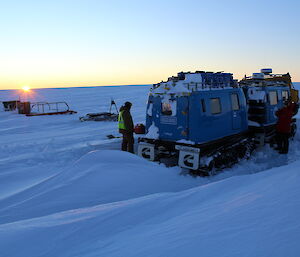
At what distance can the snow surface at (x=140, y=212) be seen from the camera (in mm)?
2574

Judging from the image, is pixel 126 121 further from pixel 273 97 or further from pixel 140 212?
pixel 273 97

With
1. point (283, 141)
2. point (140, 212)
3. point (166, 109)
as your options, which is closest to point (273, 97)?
point (283, 141)

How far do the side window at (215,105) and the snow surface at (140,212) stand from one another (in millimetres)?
1779

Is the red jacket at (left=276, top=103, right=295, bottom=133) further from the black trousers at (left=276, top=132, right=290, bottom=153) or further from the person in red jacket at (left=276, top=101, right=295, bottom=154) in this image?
the black trousers at (left=276, top=132, right=290, bottom=153)

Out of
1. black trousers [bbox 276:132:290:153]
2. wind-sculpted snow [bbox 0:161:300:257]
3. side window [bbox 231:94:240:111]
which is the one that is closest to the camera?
wind-sculpted snow [bbox 0:161:300:257]

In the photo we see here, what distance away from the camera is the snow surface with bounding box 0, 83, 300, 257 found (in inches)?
101

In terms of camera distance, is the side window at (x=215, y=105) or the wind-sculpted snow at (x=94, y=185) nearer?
the wind-sculpted snow at (x=94, y=185)

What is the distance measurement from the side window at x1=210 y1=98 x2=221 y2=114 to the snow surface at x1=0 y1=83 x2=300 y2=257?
5.83 ft

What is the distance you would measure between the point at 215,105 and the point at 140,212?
16.7ft

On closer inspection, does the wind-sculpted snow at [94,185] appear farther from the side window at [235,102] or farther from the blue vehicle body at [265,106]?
the blue vehicle body at [265,106]

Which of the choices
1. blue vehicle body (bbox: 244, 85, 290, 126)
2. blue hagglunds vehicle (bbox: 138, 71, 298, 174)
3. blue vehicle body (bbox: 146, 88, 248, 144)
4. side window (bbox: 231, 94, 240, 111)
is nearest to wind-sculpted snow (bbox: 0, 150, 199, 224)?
blue hagglunds vehicle (bbox: 138, 71, 298, 174)

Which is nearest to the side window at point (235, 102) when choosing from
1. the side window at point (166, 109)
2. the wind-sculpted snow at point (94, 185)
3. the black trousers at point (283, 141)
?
the black trousers at point (283, 141)

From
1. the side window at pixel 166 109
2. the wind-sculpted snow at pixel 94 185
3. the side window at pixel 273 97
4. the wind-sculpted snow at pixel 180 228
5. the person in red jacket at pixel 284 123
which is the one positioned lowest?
the wind-sculpted snow at pixel 94 185

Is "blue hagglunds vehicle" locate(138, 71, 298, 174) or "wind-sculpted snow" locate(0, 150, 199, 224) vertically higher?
"blue hagglunds vehicle" locate(138, 71, 298, 174)
